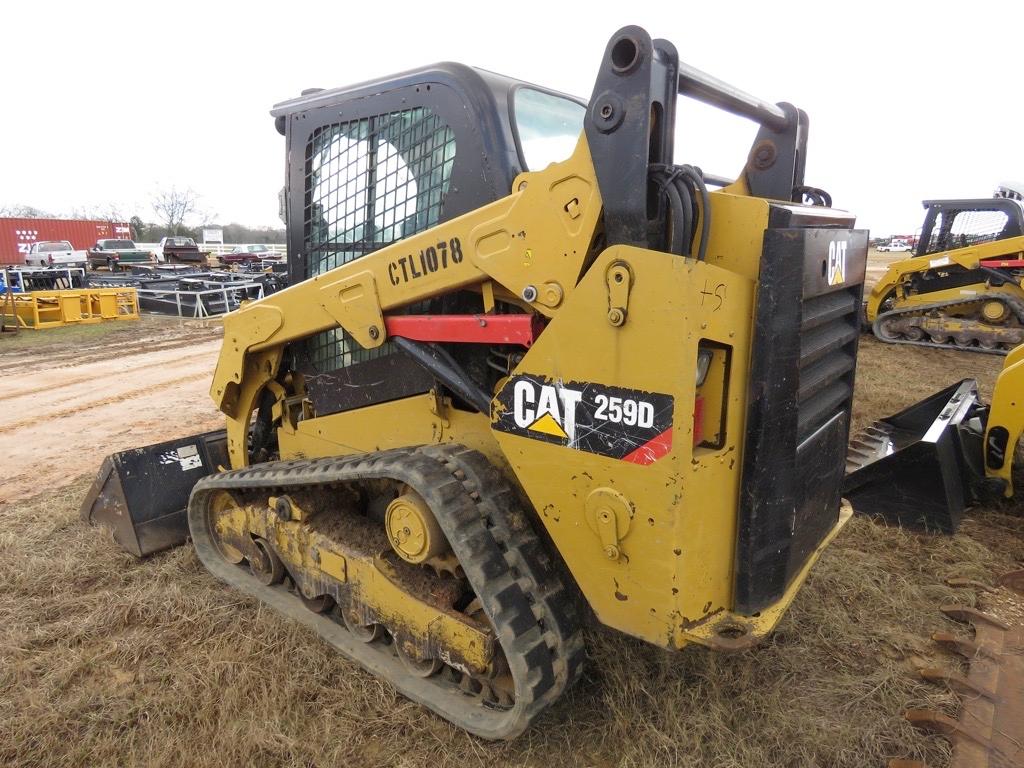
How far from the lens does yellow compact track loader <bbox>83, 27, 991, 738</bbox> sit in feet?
6.56

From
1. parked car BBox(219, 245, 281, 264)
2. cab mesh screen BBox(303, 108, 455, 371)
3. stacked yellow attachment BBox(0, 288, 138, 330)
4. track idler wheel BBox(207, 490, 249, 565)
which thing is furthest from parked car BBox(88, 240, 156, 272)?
cab mesh screen BBox(303, 108, 455, 371)

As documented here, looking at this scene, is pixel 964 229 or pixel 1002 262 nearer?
pixel 1002 262

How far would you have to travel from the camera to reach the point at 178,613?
340cm

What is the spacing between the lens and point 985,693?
2.63 meters

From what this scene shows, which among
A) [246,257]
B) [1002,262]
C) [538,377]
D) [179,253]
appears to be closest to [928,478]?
[538,377]

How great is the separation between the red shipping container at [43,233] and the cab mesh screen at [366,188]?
113 ft

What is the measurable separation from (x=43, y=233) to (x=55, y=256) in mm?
11318

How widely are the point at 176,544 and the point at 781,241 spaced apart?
381 centimetres

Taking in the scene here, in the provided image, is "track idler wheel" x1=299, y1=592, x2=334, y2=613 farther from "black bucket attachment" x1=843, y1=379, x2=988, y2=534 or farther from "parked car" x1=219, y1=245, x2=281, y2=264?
"parked car" x1=219, y1=245, x2=281, y2=264

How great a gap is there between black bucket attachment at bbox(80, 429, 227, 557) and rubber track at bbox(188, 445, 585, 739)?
181 centimetres

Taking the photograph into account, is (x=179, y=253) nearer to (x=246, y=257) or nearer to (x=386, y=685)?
(x=246, y=257)

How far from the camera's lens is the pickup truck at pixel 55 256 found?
Answer: 24.7 meters

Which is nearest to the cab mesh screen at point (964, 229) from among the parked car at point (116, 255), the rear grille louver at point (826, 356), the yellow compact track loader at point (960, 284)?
the yellow compact track loader at point (960, 284)

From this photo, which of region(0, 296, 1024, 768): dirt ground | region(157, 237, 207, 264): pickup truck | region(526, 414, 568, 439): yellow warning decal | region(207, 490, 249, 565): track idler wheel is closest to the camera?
region(526, 414, 568, 439): yellow warning decal
